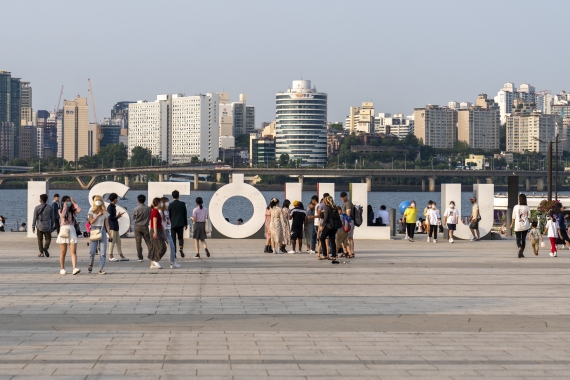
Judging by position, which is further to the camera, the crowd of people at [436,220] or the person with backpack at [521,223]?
the crowd of people at [436,220]

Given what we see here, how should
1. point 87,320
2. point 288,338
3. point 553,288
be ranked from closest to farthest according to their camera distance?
point 288,338
point 87,320
point 553,288

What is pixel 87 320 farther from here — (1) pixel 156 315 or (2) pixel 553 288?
(2) pixel 553 288

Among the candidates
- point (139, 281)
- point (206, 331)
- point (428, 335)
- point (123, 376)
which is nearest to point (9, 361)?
point (123, 376)

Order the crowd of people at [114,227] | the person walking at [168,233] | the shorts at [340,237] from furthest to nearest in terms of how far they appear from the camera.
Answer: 1. the shorts at [340,237]
2. the person walking at [168,233]
3. the crowd of people at [114,227]

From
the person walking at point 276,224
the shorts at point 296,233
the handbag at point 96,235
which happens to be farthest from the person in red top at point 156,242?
the shorts at point 296,233

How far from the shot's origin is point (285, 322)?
33.8 feet

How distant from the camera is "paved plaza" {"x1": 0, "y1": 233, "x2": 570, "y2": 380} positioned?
7816 mm

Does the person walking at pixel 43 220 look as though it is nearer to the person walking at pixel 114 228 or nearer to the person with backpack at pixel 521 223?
the person walking at pixel 114 228

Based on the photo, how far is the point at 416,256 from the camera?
21.1 metres

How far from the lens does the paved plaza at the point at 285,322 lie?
7816 mm

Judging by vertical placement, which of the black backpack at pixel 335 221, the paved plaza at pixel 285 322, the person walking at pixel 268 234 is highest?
the black backpack at pixel 335 221

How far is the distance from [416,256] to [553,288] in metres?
7.17

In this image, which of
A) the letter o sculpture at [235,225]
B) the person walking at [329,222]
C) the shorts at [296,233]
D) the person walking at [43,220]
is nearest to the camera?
the person walking at [329,222]

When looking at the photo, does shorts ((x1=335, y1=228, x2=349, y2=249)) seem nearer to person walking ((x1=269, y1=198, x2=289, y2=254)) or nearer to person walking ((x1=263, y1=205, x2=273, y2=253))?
person walking ((x1=269, y1=198, x2=289, y2=254))
